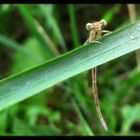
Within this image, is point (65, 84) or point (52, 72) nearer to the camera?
point (52, 72)

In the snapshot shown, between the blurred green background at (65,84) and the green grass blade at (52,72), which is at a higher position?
the blurred green background at (65,84)

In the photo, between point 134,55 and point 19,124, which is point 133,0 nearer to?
point 134,55

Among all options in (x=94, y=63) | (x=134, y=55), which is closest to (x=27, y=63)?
(x=134, y=55)

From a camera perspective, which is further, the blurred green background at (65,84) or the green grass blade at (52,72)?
the blurred green background at (65,84)

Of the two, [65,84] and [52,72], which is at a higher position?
[65,84]
